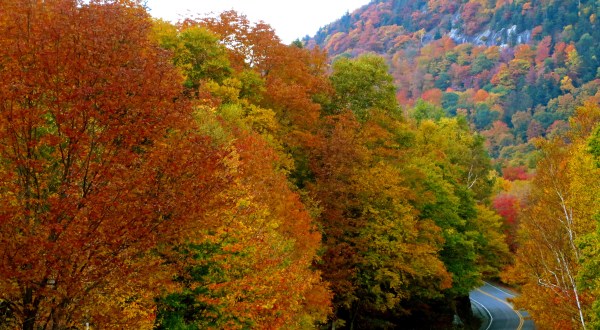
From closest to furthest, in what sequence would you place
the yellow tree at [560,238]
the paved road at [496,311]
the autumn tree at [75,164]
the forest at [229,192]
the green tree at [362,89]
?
the autumn tree at [75,164]
the forest at [229,192]
the yellow tree at [560,238]
the green tree at [362,89]
the paved road at [496,311]

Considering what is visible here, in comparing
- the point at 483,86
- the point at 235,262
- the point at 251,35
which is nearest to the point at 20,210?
the point at 235,262

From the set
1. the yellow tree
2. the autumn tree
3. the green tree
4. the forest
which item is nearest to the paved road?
the forest

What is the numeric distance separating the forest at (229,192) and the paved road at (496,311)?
3699 millimetres

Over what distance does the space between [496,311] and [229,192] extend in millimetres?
50932

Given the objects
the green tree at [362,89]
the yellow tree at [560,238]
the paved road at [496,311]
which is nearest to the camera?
the yellow tree at [560,238]

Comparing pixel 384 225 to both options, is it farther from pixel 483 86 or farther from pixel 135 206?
pixel 483 86

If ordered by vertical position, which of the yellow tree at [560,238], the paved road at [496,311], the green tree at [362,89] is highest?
the green tree at [362,89]

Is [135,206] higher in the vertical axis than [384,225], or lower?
higher

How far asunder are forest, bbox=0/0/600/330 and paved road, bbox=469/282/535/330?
370cm

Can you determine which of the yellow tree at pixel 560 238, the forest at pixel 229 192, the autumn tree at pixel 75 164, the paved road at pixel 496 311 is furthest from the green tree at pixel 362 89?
the autumn tree at pixel 75 164

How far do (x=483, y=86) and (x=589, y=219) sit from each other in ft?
595

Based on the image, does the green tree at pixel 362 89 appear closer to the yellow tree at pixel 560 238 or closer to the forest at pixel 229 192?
the forest at pixel 229 192

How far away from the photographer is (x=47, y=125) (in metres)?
11.8

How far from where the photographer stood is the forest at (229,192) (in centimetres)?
1052
